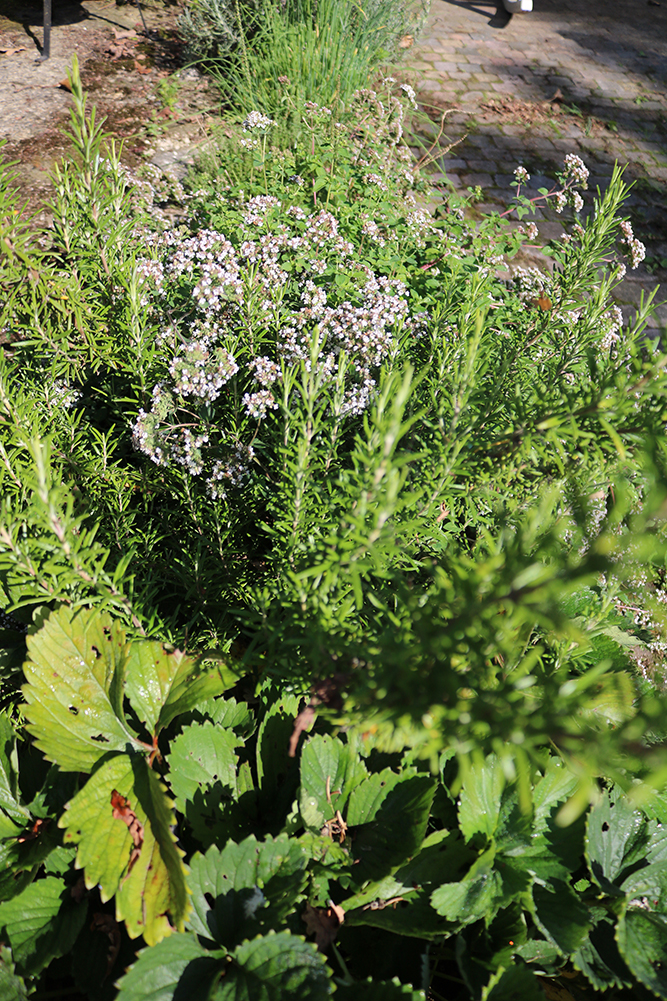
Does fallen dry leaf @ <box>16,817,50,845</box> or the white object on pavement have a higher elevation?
the white object on pavement

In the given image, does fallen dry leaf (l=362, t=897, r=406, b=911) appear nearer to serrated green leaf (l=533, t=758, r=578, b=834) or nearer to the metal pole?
serrated green leaf (l=533, t=758, r=578, b=834)

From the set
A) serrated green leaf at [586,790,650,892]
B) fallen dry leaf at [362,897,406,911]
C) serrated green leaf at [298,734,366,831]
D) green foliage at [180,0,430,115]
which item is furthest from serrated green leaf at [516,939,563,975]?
green foliage at [180,0,430,115]

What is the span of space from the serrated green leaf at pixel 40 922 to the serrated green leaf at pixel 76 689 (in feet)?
1.05

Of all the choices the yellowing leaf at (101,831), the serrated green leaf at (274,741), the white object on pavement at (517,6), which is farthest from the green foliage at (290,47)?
the yellowing leaf at (101,831)

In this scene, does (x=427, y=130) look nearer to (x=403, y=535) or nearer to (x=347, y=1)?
(x=347, y=1)

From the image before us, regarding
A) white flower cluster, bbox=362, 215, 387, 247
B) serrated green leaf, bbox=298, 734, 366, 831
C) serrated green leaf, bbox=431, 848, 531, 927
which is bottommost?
serrated green leaf, bbox=431, 848, 531, 927

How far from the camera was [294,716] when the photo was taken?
5.92 ft

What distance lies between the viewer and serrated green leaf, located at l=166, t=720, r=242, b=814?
5.34 feet

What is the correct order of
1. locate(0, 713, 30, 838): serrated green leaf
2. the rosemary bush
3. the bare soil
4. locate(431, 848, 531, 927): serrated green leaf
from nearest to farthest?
the rosemary bush → locate(431, 848, 531, 927): serrated green leaf → locate(0, 713, 30, 838): serrated green leaf → the bare soil

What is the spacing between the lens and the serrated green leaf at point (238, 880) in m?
1.44

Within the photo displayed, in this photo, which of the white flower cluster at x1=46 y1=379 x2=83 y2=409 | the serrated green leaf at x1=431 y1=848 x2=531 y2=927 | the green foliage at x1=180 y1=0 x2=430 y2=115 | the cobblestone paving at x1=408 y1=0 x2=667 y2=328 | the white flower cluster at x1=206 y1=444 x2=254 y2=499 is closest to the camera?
the serrated green leaf at x1=431 y1=848 x2=531 y2=927

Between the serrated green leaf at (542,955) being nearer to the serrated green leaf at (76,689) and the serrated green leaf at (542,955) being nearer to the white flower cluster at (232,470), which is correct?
the serrated green leaf at (76,689)

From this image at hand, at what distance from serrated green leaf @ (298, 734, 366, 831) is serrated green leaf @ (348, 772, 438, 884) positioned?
0.04 meters

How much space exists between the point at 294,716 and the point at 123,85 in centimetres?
619
